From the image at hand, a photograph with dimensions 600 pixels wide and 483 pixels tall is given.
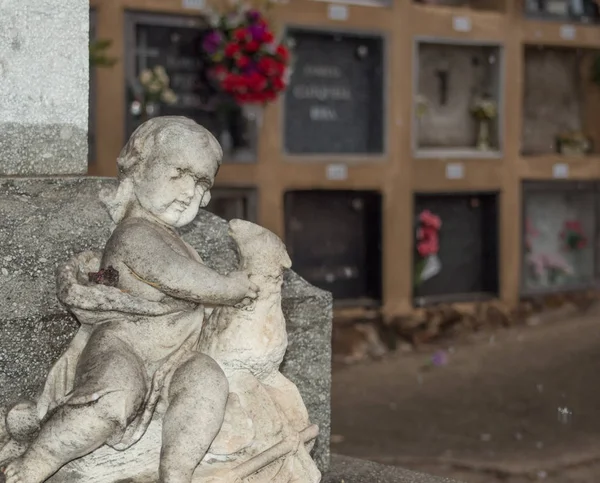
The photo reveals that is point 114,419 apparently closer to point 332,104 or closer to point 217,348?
point 217,348

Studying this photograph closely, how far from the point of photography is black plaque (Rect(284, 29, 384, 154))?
4.70 metres

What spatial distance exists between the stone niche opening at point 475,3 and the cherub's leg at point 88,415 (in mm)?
3840

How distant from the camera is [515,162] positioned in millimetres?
5148

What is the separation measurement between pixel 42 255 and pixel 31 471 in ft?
1.29

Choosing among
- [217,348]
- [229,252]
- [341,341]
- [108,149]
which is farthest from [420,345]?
[217,348]

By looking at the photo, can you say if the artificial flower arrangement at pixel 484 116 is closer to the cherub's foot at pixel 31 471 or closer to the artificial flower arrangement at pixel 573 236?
the artificial flower arrangement at pixel 573 236

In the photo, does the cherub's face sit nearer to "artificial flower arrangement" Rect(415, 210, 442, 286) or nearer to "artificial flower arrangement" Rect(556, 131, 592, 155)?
"artificial flower arrangement" Rect(415, 210, 442, 286)

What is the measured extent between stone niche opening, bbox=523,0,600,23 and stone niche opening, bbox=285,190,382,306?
1.31 meters

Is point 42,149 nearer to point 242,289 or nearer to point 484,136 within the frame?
point 242,289

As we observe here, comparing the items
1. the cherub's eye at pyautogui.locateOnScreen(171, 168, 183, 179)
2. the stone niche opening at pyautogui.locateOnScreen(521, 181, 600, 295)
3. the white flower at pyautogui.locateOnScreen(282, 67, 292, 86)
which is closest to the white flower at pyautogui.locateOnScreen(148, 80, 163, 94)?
the white flower at pyautogui.locateOnScreen(282, 67, 292, 86)

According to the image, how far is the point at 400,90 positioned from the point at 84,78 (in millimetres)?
3029

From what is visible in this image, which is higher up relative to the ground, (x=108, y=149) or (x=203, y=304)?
(x=108, y=149)

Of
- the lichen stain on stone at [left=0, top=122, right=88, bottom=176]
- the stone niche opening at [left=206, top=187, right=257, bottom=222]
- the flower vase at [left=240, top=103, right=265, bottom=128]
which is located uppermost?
the flower vase at [left=240, top=103, right=265, bottom=128]

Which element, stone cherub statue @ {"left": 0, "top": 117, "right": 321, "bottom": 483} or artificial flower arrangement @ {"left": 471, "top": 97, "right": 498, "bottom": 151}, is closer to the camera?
stone cherub statue @ {"left": 0, "top": 117, "right": 321, "bottom": 483}
